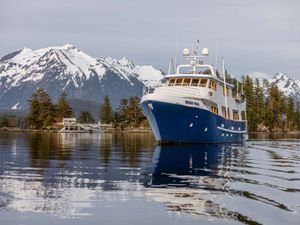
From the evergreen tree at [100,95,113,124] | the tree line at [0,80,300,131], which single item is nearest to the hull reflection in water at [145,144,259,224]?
the tree line at [0,80,300,131]

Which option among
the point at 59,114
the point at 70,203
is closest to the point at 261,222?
the point at 70,203

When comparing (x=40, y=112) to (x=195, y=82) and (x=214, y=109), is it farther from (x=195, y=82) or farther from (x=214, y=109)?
(x=214, y=109)

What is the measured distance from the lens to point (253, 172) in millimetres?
27344

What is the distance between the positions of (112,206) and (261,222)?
446cm

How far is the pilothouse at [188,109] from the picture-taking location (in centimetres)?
5534

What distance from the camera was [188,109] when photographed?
5534cm

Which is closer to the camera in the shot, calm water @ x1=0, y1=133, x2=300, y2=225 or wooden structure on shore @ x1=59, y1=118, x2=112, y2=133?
calm water @ x1=0, y1=133, x2=300, y2=225

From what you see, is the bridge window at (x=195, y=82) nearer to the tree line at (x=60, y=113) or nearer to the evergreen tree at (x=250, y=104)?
the evergreen tree at (x=250, y=104)

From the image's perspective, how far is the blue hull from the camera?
55375mm

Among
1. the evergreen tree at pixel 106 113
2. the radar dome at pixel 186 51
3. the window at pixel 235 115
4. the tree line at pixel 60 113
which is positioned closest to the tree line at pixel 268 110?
the tree line at pixel 60 113

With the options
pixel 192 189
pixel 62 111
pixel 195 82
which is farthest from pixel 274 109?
pixel 192 189

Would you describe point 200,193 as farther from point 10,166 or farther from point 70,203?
point 10,166

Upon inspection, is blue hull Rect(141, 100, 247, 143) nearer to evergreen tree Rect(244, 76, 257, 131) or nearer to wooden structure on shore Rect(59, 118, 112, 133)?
wooden structure on shore Rect(59, 118, 112, 133)

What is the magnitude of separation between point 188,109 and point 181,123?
77.2 inches
